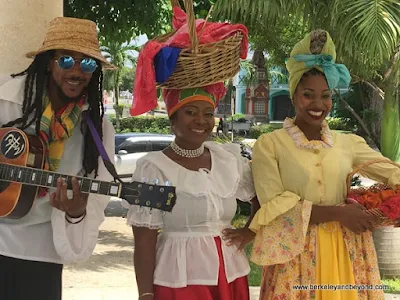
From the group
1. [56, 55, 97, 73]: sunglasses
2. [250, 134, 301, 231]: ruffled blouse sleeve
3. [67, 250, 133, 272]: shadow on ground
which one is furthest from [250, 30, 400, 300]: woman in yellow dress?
[67, 250, 133, 272]: shadow on ground

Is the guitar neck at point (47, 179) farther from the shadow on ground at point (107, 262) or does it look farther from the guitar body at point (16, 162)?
the shadow on ground at point (107, 262)

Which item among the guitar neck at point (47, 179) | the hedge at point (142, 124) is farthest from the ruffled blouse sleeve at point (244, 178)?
the hedge at point (142, 124)

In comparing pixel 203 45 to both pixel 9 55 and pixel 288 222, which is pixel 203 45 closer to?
pixel 288 222

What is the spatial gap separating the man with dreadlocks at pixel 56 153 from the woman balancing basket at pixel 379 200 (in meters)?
1.23

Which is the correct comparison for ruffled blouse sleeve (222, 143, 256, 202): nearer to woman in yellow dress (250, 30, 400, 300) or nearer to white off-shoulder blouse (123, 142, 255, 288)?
woman in yellow dress (250, 30, 400, 300)

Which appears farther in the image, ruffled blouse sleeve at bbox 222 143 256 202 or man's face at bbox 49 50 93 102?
ruffled blouse sleeve at bbox 222 143 256 202

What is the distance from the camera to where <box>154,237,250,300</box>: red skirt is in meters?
2.59

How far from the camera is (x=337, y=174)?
9.41 ft

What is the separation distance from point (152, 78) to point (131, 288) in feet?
12.1

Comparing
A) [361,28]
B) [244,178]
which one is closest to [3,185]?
[244,178]

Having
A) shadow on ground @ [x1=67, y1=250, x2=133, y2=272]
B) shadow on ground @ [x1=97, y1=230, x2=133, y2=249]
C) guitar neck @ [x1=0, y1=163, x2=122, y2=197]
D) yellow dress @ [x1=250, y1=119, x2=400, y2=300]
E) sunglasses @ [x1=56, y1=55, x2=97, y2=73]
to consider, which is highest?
sunglasses @ [x1=56, y1=55, x2=97, y2=73]

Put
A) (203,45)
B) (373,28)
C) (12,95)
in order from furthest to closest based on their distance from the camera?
(373,28)
(203,45)
(12,95)

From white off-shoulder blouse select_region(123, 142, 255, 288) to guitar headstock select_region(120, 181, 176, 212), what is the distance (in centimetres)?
21

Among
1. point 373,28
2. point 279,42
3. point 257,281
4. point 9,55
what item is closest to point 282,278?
point 9,55
